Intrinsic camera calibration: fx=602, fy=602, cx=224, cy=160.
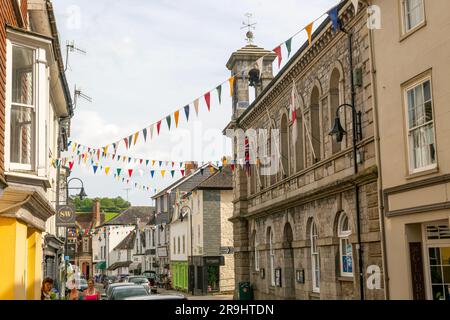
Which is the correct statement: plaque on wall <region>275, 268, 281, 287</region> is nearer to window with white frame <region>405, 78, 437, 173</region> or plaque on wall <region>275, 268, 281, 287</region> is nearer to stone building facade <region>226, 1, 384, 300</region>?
stone building facade <region>226, 1, 384, 300</region>

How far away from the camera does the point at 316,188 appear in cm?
2081

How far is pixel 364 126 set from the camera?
55.5 feet

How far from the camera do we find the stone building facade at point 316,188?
16750mm

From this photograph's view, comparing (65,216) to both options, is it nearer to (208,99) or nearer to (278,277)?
(278,277)

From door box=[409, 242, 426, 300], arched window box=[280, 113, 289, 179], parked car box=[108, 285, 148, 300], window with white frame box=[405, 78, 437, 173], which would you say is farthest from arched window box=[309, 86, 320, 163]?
door box=[409, 242, 426, 300]

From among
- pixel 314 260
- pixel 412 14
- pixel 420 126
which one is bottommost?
pixel 314 260

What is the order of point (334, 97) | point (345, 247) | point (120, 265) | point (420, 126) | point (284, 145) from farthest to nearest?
point (120, 265) → point (284, 145) → point (334, 97) → point (345, 247) → point (420, 126)

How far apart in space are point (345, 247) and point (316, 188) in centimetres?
261

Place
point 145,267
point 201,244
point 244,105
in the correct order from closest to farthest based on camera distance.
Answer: point 244,105
point 201,244
point 145,267

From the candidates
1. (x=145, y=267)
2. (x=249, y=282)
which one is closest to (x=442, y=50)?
(x=249, y=282)

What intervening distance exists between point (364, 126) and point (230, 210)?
32207 mm

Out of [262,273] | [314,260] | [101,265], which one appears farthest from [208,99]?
[101,265]

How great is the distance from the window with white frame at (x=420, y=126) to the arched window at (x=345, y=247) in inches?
205

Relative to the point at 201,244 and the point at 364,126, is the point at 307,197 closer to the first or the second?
the point at 364,126
